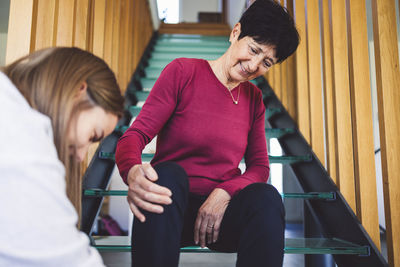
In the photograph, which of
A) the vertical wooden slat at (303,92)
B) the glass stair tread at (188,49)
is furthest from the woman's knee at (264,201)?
the glass stair tread at (188,49)

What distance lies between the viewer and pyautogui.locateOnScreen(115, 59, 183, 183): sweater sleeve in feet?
2.81

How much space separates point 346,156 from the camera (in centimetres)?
139

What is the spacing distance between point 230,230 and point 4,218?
0.56 meters

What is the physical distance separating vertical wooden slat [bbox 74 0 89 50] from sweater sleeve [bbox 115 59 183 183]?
1.65 ft

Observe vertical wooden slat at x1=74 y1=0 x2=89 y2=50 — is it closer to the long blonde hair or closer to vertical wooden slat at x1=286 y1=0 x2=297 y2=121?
the long blonde hair

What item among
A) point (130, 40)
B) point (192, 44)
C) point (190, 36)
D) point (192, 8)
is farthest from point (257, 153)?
point (192, 8)

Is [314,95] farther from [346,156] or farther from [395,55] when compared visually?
[395,55]

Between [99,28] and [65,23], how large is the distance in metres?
0.41

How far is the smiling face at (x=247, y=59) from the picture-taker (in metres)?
1.08

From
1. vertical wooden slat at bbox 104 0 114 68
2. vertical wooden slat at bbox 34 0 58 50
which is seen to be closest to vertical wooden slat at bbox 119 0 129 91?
vertical wooden slat at bbox 104 0 114 68

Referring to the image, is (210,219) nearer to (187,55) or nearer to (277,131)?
(277,131)

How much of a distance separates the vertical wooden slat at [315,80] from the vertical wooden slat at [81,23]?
1066 millimetres

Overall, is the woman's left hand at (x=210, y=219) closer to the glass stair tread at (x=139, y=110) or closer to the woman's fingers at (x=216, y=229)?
the woman's fingers at (x=216, y=229)

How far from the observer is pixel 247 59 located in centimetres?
108
